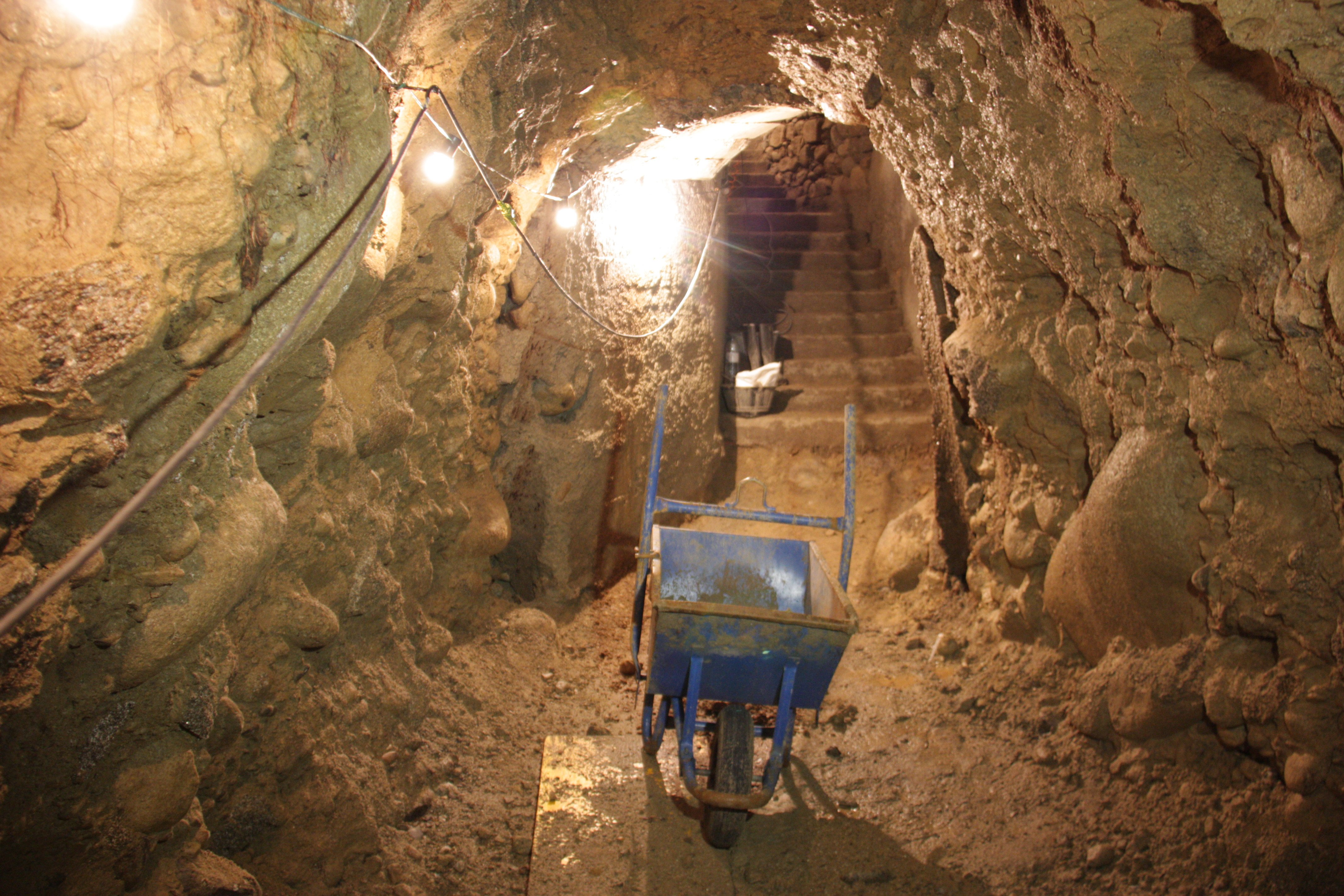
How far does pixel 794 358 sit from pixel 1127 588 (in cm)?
470

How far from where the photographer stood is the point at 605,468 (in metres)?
4.80

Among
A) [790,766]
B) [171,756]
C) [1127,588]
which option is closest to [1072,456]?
[1127,588]

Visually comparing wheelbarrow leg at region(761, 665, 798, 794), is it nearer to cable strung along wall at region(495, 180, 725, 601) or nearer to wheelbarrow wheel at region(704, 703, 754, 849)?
wheelbarrow wheel at region(704, 703, 754, 849)

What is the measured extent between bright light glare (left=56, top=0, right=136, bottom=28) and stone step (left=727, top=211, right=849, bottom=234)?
315 inches

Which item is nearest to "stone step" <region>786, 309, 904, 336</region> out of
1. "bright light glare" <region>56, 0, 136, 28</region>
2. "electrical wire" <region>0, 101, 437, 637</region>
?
"electrical wire" <region>0, 101, 437, 637</region>

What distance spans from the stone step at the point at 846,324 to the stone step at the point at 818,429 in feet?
4.44

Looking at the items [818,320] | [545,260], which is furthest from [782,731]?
[818,320]

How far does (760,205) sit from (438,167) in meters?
7.17

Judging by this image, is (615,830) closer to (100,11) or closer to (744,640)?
(744,640)

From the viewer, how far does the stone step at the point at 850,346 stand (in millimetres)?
7578

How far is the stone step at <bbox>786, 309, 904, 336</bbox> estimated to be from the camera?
25.8 feet

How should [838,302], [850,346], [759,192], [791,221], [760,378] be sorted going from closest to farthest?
[760,378]
[850,346]
[838,302]
[791,221]
[759,192]

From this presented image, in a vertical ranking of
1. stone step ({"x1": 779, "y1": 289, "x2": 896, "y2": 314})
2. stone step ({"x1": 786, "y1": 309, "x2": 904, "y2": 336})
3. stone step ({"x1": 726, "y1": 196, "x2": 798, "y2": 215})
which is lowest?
stone step ({"x1": 786, "y1": 309, "x2": 904, "y2": 336})

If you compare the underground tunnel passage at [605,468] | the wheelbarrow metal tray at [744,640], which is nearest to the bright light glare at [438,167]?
the underground tunnel passage at [605,468]
